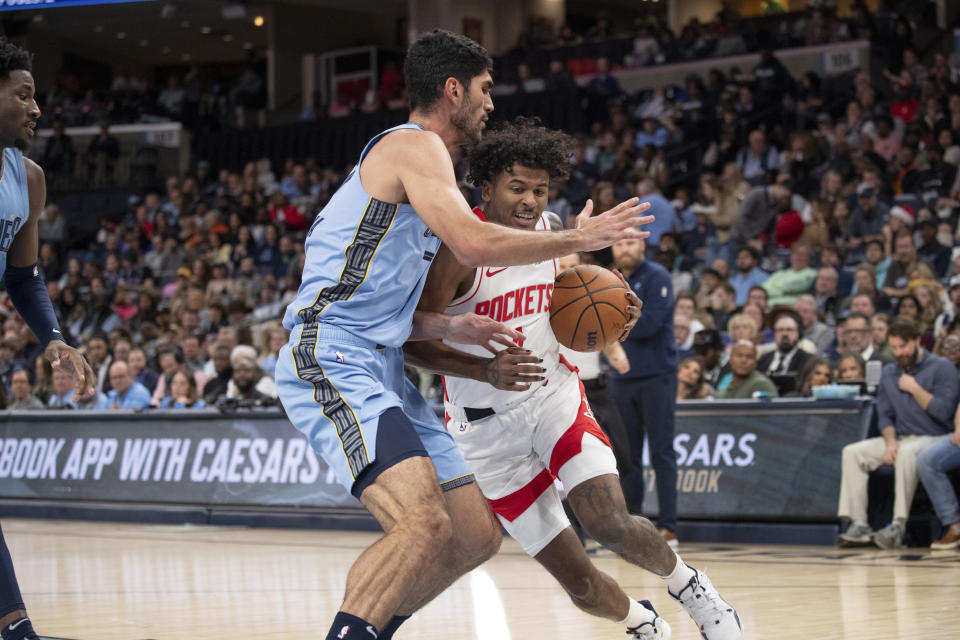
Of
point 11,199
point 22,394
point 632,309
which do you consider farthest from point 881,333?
point 22,394

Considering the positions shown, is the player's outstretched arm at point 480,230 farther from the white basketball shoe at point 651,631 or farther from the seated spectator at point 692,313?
the seated spectator at point 692,313

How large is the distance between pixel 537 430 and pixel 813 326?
6823 mm

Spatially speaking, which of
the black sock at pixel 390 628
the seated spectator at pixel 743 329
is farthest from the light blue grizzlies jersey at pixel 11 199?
the seated spectator at pixel 743 329

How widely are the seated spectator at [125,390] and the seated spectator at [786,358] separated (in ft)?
19.4

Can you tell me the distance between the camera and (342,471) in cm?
355

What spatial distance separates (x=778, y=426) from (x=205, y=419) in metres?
4.98

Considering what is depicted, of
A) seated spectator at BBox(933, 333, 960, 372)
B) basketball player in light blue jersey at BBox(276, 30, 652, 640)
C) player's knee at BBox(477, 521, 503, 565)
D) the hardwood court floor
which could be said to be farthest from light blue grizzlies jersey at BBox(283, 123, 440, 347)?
seated spectator at BBox(933, 333, 960, 372)

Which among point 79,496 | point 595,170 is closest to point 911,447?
point 79,496

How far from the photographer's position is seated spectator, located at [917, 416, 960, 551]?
7.79 meters

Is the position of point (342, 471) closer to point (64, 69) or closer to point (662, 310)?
point (662, 310)

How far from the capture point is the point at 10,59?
4.22 metres

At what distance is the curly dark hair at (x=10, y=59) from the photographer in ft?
13.8

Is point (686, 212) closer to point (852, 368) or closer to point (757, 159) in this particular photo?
point (757, 159)

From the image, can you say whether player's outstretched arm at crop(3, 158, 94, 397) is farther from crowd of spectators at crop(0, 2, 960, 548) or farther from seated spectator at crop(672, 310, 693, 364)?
seated spectator at crop(672, 310, 693, 364)
